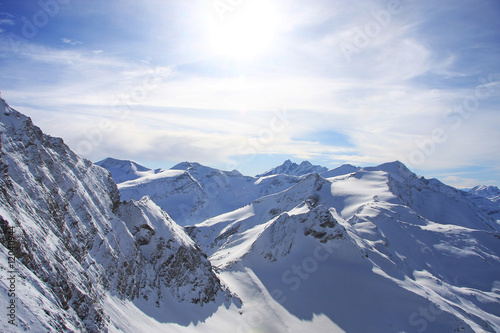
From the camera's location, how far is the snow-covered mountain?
82.5 feet

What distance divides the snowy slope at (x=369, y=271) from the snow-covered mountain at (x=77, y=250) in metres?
20.0

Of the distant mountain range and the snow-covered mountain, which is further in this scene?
the distant mountain range

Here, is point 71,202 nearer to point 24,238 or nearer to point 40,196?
point 40,196

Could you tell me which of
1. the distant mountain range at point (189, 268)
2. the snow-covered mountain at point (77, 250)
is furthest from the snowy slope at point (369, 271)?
the snow-covered mountain at point (77, 250)

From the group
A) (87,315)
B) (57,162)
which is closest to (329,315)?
(87,315)

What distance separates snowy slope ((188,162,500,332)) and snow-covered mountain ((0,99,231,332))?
20.0m

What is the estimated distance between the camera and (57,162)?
4297 cm

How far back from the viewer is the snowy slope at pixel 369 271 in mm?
64375

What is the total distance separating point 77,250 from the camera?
3697 cm

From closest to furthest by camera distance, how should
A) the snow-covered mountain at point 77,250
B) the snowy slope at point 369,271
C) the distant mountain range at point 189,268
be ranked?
1. the snow-covered mountain at point 77,250
2. the distant mountain range at point 189,268
3. the snowy slope at point 369,271

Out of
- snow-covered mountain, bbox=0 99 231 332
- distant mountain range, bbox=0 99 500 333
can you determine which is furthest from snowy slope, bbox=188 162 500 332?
snow-covered mountain, bbox=0 99 231 332

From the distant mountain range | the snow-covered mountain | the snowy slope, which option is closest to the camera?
the snow-covered mountain

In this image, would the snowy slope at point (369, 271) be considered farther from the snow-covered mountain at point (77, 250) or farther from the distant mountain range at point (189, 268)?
the snow-covered mountain at point (77, 250)

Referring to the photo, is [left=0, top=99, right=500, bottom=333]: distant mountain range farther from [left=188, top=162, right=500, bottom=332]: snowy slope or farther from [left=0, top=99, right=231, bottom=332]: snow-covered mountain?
[left=188, top=162, right=500, bottom=332]: snowy slope
